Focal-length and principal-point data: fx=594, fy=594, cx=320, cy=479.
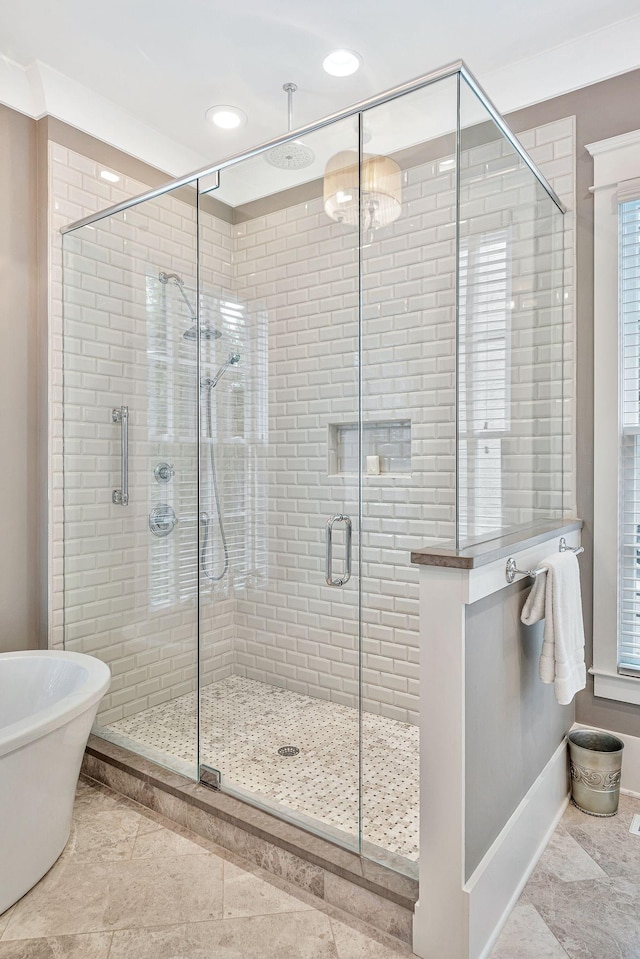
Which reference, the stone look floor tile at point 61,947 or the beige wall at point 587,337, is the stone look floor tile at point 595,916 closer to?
the beige wall at point 587,337

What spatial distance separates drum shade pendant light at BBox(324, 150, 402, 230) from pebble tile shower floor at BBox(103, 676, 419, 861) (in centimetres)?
168

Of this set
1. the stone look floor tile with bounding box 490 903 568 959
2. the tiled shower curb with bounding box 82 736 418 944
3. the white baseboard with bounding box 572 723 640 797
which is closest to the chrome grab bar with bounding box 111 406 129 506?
the tiled shower curb with bounding box 82 736 418 944

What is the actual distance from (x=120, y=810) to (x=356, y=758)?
0.91 metres

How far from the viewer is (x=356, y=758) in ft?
6.57

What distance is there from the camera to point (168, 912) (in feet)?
5.47

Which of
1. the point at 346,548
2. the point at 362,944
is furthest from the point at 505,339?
the point at 362,944

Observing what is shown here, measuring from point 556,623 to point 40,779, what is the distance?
61.9 inches

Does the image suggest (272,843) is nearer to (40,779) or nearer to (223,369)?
(40,779)

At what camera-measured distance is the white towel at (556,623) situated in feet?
5.74

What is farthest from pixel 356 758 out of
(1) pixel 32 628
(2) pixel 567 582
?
(1) pixel 32 628

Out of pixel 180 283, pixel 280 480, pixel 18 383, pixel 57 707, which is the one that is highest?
pixel 180 283

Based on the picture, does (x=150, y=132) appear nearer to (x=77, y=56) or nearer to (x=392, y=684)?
(x=77, y=56)

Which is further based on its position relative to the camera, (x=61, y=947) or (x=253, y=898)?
(x=253, y=898)

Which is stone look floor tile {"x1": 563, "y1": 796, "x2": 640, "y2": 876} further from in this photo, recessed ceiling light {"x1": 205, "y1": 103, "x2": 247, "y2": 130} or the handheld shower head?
recessed ceiling light {"x1": 205, "y1": 103, "x2": 247, "y2": 130}
